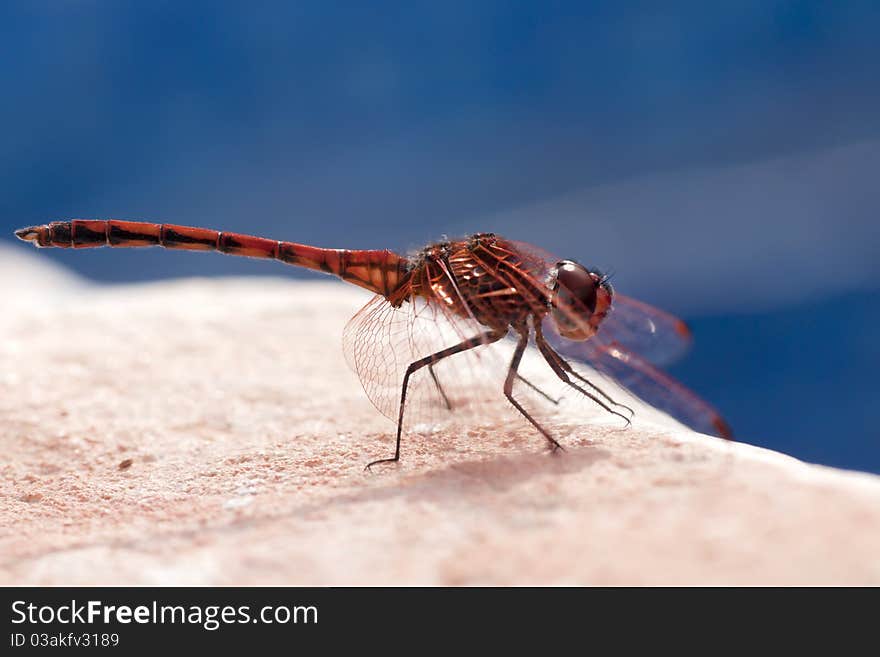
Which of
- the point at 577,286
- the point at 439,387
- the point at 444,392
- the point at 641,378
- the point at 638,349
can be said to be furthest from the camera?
the point at 638,349

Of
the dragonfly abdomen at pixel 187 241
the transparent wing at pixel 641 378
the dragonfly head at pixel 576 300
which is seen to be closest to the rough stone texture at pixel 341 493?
the transparent wing at pixel 641 378

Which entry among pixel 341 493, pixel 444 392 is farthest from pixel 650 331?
pixel 341 493

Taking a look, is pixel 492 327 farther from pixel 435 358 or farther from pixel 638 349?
pixel 638 349

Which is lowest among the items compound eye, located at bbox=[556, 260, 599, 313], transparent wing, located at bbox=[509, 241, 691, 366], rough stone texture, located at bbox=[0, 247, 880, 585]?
rough stone texture, located at bbox=[0, 247, 880, 585]

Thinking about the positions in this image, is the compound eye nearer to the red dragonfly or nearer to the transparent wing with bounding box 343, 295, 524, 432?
the red dragonfly

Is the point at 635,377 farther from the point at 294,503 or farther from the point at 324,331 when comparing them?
the point at 324,331

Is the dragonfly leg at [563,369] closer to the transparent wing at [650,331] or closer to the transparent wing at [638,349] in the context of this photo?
the transparent wing at [638,349]

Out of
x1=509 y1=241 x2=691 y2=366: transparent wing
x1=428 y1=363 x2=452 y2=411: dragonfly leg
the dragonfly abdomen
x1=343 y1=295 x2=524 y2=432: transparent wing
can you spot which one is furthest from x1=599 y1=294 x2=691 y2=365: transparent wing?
the dragonfly abdomen
